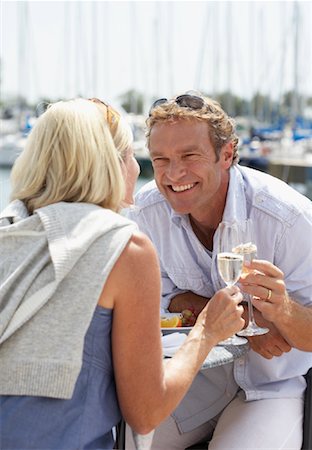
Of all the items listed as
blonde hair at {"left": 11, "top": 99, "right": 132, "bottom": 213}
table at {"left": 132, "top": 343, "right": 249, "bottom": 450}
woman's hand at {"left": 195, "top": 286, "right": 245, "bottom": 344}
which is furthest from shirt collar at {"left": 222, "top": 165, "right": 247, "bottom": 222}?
blonde hair at {"left": 11, "top": 99, "right": 132, "bottom": 213}

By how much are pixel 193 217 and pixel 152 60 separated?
83.3 ft

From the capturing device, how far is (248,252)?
2.64 metres

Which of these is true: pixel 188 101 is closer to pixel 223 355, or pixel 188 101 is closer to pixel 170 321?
pixel 170 321

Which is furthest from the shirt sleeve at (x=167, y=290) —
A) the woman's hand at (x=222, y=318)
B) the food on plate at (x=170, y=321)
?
the woman's hand at (x=222, y=318)

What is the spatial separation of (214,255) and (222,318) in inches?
26.7

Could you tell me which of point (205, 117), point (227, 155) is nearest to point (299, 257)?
point (227, 155)

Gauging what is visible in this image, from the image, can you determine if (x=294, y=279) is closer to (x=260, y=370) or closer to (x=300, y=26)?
(x=260, y=370)

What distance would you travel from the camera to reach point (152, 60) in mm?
27859

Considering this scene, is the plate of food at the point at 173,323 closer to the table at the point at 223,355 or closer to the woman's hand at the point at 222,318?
the table at the point at 223,355

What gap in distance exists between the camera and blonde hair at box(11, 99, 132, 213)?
6.77 ft

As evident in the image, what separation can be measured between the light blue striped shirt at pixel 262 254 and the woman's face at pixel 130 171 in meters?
0.41

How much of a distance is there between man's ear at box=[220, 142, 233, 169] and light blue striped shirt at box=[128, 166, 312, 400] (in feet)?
0.12

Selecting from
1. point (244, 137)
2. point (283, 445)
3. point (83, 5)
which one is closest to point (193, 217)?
point (283, 445)

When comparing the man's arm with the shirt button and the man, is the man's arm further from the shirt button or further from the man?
the shirt button
